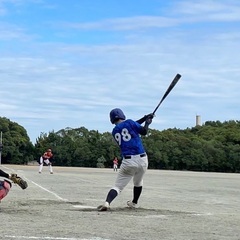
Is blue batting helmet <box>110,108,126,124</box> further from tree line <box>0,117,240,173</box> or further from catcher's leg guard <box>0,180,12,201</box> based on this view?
tree line <box>0,117,240,173</box>

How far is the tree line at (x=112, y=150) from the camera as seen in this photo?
99.1m

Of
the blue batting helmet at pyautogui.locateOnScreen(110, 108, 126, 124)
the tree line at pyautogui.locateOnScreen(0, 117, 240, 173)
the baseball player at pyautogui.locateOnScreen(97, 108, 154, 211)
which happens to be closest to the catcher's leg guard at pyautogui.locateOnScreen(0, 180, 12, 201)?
the baseball player at pyautogui.locateOnScreen(97, 108, 154, 211)

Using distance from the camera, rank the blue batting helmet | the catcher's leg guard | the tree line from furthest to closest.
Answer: the tree line → the blue batting helmet → the catcher's leg guard

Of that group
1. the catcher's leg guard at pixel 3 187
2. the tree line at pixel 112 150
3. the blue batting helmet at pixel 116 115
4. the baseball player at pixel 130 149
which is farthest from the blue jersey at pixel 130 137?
the tree line at pixel 112 150

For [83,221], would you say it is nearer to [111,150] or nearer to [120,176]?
[120,176]

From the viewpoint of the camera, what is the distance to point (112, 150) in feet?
329

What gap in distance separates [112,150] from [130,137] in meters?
89.3

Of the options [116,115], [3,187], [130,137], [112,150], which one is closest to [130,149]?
[130,137]

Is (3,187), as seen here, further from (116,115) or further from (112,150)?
(112,150)

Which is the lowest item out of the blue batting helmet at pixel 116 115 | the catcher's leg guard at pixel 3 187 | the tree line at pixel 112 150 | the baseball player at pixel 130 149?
the catcher's leg guard at pixel 3 187

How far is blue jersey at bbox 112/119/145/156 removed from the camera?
435 inches

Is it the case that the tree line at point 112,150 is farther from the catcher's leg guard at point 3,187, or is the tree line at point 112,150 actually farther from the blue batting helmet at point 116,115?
the catcher's leg guard at point 3,187

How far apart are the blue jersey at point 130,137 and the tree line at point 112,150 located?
8349cm

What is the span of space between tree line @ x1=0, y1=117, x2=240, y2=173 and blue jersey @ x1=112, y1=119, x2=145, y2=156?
83486 mm
